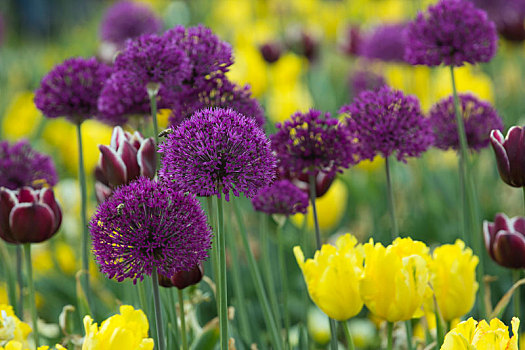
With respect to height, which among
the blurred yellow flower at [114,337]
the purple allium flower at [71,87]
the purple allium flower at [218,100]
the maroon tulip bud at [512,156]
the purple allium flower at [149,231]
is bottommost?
the blurred yellow flower at [114,337]

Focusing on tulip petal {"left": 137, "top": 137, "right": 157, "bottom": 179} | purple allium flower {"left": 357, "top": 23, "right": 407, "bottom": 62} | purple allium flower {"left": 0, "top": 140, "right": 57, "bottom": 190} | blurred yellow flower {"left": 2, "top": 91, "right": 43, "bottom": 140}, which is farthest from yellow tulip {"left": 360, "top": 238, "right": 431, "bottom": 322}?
blurred yellow flower {"left": 2, "top": 91, "right": 43, "bottom": 140}

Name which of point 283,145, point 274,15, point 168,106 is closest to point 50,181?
point 168,106

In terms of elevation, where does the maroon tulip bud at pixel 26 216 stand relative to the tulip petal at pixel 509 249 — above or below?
above

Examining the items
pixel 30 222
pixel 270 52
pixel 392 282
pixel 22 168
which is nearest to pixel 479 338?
pixel 392 282

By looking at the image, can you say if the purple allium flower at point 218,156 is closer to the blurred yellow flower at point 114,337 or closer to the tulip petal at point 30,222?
the blurred yellow flower at point 114,337

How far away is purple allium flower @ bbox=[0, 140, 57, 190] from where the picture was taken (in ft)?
3.05

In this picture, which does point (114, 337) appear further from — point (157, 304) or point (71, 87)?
point (71, 87)

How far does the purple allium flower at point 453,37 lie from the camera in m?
0.87

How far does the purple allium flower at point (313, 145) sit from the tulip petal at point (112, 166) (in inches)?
7.1

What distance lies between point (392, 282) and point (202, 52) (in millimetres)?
340

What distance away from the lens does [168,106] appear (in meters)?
0.88

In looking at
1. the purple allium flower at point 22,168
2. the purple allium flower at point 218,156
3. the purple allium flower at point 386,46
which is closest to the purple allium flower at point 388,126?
the purple allium flower at point 218,156

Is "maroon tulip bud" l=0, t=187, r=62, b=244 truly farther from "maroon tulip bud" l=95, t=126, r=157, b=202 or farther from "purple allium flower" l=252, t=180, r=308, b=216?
"purple allium flower" l=252, t=180, r=308, b=216

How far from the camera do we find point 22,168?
37.2 inches
